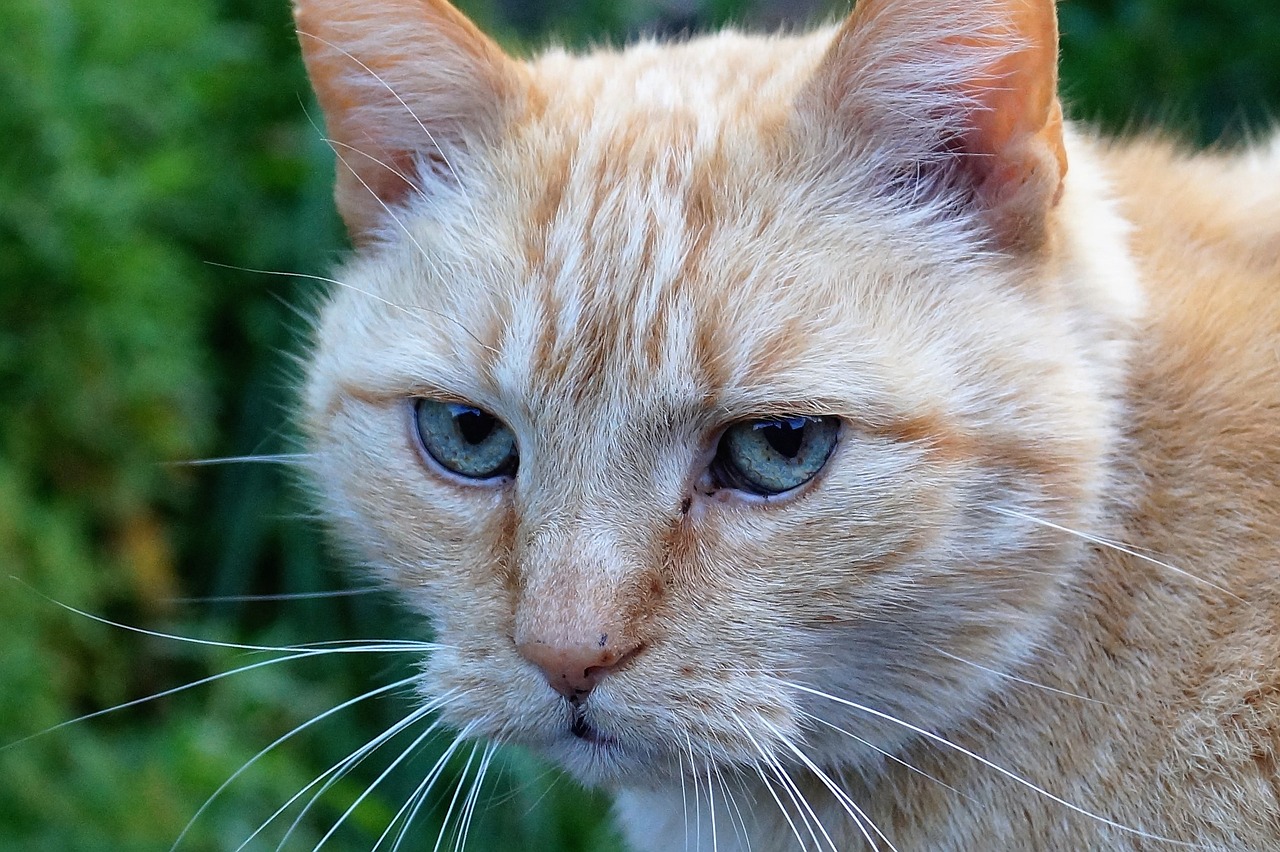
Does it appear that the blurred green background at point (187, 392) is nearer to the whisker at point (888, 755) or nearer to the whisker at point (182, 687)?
the whisker at point (182, 687)

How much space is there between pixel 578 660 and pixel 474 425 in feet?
1.04

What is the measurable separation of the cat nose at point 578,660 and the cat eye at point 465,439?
232 mm

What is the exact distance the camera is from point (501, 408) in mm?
1243

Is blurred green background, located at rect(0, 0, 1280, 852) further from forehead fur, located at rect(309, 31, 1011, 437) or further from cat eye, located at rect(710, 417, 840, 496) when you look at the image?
cat eye, located at rect(710, 417, 840, 496)

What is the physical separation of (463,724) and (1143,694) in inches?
27.7

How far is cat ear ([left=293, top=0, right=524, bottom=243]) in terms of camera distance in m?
1.33

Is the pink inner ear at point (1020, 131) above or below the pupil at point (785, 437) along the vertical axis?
above

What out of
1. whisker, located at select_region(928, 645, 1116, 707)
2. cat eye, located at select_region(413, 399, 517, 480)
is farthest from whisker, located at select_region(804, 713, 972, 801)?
cat eye, located at select_region(413, 399, 517, 480)

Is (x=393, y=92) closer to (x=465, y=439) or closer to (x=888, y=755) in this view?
(x=465, y=439)

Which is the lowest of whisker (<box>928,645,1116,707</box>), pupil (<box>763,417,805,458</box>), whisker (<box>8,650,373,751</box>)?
whisker (<box>8,650,373,751</box>)

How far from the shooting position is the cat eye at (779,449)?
3.82 ft

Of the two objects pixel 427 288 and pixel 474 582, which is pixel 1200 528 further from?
pixel 427 288

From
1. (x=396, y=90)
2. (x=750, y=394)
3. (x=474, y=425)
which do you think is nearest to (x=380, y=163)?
(x=396, y=90)

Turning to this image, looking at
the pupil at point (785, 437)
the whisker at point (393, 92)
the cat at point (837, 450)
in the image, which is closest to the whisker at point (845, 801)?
the cat at point (837, 450)
